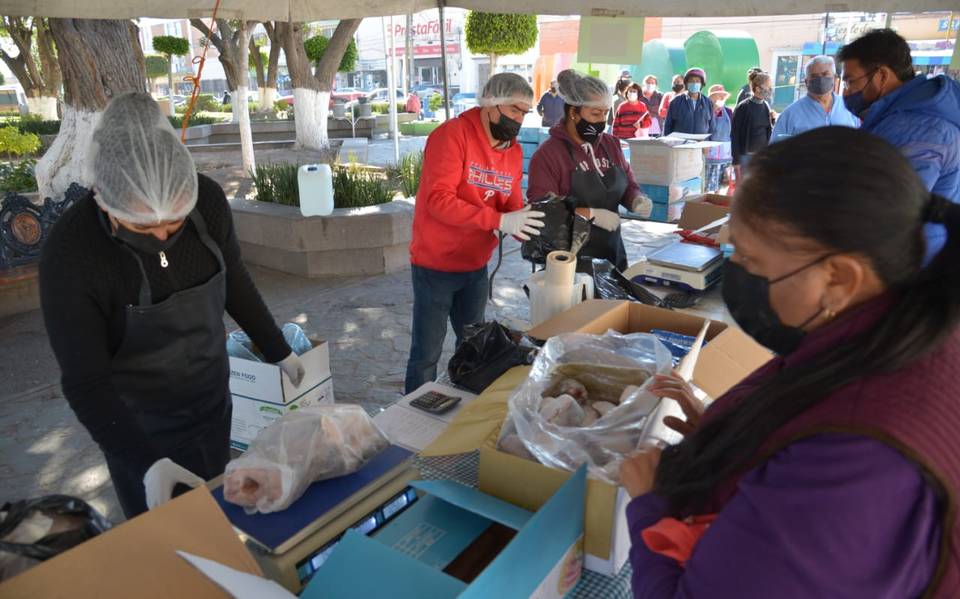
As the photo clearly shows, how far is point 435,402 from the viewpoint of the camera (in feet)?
6.25

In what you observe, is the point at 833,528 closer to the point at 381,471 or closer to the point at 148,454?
the point at 381,471

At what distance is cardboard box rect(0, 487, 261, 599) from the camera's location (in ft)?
2.89

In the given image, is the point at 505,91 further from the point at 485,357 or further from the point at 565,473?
the point at 565,473

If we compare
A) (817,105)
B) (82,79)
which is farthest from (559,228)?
(82,79)

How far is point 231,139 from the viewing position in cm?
1558

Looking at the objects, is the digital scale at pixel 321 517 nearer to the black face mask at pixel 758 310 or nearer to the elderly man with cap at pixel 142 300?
the elderly man with cap at pixel 142 300

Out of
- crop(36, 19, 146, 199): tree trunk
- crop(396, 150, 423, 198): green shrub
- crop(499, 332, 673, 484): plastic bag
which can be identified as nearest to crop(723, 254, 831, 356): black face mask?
crop(499, 332, 673, 484): plastic bag

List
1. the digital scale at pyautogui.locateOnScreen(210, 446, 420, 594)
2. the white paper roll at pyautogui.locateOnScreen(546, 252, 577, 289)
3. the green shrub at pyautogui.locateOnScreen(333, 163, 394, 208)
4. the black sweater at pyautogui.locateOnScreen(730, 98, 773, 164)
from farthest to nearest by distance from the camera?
the black sweater at pyautogui.locateOnScreen(730, 98, 773, 164)
the green shrub at pyautogui.locateOnScreen(333, 163, 394, 208)
the white paper roll at pyautogui.locateOnScreen(546, 252, 577, 289)
the digital scale at pyautogui.locateOnScreen(210, 446, 420, 594)

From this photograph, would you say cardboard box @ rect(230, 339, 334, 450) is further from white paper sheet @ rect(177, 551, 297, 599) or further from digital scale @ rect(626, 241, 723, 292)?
white paper sheet @ rect(177, 551, 297, 599)

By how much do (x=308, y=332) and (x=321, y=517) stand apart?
3822mm

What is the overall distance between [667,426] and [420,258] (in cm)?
179

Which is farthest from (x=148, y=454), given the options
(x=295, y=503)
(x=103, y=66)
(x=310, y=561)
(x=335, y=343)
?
(x=103, y=66)

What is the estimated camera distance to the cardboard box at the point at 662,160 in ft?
23.4

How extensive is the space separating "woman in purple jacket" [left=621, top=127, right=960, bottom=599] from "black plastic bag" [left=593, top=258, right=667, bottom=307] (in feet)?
5.31
